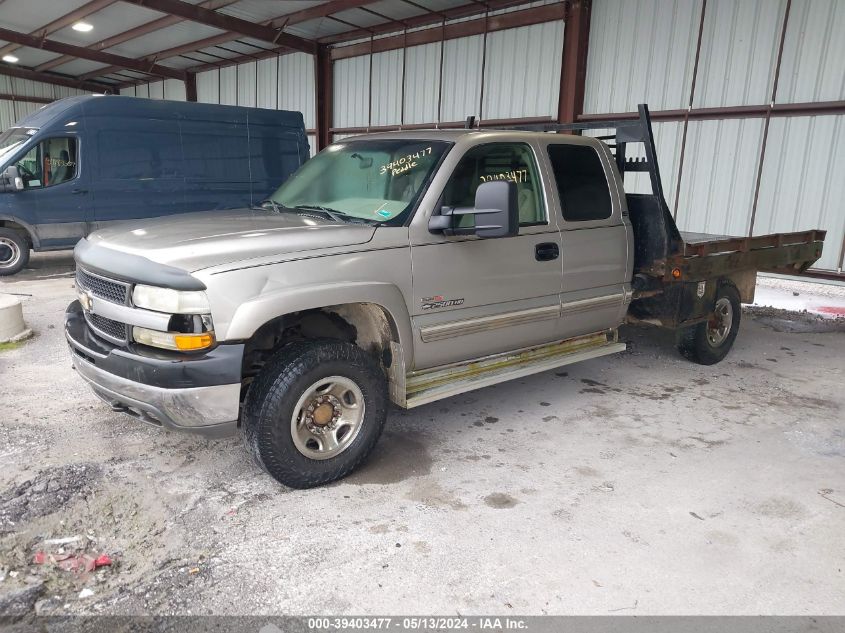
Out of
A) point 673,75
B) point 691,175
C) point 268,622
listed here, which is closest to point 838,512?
point 268,622

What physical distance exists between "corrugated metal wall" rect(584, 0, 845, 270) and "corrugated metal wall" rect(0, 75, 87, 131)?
22.8 meters

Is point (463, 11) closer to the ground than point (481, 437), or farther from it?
farther from it

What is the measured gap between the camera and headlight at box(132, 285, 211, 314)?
2.97 m

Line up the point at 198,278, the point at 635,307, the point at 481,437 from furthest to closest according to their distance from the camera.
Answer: the point at 635,307 < the point at 481,437 < the point at 198,278

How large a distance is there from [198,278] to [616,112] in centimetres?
927

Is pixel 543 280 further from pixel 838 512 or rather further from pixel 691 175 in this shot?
pixel 691 175

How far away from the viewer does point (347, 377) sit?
348 centimetres

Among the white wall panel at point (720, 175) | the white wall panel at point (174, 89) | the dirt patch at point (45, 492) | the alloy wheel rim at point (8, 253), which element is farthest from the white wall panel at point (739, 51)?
the white wall panel at point (174, 89)

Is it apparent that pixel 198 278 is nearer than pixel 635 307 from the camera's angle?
Yes

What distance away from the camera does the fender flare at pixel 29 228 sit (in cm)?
948

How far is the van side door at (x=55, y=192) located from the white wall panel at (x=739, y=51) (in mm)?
9517

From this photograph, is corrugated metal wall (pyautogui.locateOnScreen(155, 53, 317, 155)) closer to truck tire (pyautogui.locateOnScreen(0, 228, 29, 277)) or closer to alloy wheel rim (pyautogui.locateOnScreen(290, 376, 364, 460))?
truck tire (pyautogui.locateOnScreen(0, 228, 29, 277))

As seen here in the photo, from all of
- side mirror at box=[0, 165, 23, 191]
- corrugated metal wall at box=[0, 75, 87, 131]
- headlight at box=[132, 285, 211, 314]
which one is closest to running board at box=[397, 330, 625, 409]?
headlight at box=[132, 285, 211, 314]

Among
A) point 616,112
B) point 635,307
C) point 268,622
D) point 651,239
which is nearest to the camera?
point 268,622
